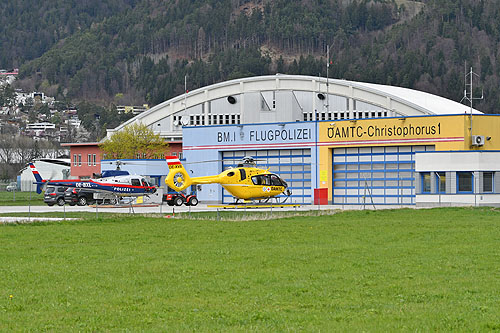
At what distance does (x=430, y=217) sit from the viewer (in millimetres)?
40281

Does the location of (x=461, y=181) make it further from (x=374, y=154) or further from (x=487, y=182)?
(x=374, y=154)

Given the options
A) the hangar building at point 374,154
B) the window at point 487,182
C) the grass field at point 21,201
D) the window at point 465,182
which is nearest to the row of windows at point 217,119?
the hangar building at point 374,154

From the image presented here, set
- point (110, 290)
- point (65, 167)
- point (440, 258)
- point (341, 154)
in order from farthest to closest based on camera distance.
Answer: point (65, 167) < point (341, 154) < point (440, 258) < point (110, 290)

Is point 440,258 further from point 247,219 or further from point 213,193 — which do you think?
point 213,193

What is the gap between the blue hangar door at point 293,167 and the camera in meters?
62.8

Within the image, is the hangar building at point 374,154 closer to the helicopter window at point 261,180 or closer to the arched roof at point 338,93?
the arched roof at point 338,93


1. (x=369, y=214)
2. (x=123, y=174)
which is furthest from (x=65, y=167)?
(x=369, y=214)

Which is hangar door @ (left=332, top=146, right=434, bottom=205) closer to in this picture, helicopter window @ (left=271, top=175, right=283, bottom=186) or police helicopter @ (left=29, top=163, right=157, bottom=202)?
helicopter window @ (left=271, top=175, right=283, bottom=186)

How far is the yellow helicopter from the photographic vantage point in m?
51.9

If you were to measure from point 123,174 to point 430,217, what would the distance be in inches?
1233

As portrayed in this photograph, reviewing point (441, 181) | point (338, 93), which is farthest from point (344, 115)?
point (441, 181)

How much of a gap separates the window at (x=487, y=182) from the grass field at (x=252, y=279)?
67.3 ft

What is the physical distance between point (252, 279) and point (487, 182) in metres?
37.1

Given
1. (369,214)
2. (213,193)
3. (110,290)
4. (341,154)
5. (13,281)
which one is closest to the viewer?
(110,290)
